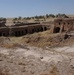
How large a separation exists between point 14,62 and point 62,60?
12.0 ft

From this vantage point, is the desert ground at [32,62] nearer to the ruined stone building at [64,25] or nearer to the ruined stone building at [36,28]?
the ruined stone building at [36,28]

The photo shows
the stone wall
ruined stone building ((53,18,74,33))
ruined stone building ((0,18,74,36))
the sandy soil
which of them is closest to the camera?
the sandy soil

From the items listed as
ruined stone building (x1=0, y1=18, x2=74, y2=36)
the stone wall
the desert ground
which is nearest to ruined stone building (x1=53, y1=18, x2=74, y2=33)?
ruined stone building (x1=0, y1=18, x2=74, y2=36)

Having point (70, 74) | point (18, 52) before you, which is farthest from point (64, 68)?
point (18, 52)

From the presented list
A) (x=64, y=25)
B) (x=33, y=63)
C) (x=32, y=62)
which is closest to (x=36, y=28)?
(x=64, y=25)

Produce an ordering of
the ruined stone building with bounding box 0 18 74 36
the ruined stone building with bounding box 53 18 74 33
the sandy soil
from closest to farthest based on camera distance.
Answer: the sandy soil, the ruined stone building with bounding box 53 18 74 33, the ruined stone building with bounding box 0 18 74 36

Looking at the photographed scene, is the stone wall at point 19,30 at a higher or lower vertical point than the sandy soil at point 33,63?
lower

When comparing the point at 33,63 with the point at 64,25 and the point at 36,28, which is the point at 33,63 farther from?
the point at 36,28

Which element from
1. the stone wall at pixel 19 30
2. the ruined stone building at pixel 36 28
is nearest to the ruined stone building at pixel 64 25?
the ruined stone building at pixel 36 28

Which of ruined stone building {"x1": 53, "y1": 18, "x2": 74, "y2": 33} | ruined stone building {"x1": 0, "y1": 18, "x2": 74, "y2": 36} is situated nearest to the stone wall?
ruined stone building {"x1": 0, "y1": 18, "x2": 74, "y2": 36}

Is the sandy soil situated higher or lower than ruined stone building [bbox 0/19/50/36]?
higher

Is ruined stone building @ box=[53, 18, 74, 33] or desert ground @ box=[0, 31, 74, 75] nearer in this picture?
desert ground @ box=[0, 31, 74, 75]

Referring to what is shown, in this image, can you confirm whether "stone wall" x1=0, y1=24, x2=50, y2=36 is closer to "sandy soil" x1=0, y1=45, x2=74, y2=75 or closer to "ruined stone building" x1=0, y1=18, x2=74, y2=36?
"ruined stone building" x1=0, y1=18, x2=74, y2=36

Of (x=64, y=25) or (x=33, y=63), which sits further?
(x=64, y=25)
